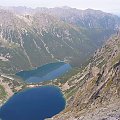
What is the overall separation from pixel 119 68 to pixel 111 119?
103104mm

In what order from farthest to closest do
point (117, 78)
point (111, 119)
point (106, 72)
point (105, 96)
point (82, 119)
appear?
1. point (106, 72)
2. point (117, 78)
3. point (105, 96)
4. point (82, 119)
5. point (111, 119)

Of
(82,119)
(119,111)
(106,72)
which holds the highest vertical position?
(119,111)

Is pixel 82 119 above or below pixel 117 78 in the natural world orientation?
above

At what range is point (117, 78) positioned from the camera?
458 ft

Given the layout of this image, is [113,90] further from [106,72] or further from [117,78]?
[106,72]

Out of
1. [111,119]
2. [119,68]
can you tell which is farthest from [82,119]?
[119,68]

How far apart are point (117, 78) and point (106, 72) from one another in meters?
34.6

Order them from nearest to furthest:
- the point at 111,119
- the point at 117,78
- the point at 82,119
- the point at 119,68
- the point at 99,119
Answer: the point at 111,119 < the point at 99,119 < the point at 82,119 < the point at 117,78 < the point at 119,68

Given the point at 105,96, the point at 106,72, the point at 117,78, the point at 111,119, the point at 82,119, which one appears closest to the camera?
the point at 111,119

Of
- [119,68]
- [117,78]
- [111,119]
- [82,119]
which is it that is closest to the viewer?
[111,119]

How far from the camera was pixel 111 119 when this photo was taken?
5141 cm

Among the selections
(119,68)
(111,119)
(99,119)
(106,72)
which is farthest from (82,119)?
(106,72)

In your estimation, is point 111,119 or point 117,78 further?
point 117,78

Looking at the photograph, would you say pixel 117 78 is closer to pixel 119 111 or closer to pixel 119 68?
pixel 119 68
